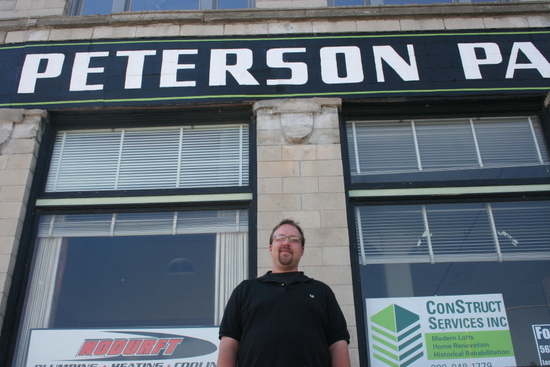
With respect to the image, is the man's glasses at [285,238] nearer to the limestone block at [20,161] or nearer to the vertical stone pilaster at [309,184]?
the vertical stone pilaster at [309,184]

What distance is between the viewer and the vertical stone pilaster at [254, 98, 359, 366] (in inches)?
226

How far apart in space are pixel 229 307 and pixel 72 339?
112 inches

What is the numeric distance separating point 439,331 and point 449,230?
126cm

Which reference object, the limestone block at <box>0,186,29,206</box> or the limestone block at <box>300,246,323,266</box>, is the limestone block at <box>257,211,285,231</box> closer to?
the limestone block at <box>300,246,323,266</box>

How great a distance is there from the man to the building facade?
1.90 metres

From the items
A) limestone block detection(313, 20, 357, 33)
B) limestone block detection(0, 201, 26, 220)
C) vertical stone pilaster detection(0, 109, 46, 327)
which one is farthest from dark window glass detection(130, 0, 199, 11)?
Result: limestone block detection(0, 201, 26, 220)

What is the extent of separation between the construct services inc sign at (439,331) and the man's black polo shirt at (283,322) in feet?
6.95

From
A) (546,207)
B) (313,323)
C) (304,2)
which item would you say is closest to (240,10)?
(304,2)

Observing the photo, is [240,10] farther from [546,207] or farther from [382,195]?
[546,207]

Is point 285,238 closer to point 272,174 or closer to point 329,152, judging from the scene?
point 272,174

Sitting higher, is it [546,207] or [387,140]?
[387,140]

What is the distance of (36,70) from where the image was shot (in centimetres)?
731

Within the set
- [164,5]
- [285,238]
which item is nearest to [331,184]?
[285,238]

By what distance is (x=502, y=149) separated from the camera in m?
6.82
